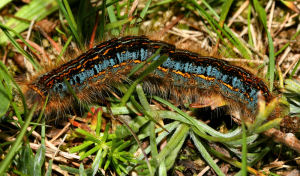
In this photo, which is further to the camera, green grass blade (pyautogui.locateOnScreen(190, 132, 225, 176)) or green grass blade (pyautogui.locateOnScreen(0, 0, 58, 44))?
green grass blade (pyautogui.locateOnScreen(0, 0, 58, 44))

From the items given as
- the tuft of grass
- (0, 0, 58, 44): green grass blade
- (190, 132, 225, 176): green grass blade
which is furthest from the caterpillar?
(0, 0, 58, 44): green grass blade

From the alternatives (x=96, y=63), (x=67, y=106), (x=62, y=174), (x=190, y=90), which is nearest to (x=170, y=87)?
(x=190, y=90)

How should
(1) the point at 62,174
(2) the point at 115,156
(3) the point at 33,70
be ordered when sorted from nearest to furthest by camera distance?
(2) the point at 115,156 < (1) the point at 62,174 < (3) the point at 33,70

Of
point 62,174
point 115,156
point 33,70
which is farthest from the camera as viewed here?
point 33,70

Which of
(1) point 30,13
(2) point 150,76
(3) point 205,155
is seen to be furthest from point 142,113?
(1) point 30,13

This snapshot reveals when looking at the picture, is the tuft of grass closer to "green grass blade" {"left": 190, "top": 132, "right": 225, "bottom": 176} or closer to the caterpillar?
"green grass blade" {"left": 190, "top": 132, "right": 225, "bottom": 176}

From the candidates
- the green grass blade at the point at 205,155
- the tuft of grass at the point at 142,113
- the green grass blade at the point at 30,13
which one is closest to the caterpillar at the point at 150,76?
the tuft of grass at the point at 142,113

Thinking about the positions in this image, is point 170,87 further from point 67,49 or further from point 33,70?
point 33,70

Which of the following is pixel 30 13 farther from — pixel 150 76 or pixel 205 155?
pixel 205 155
